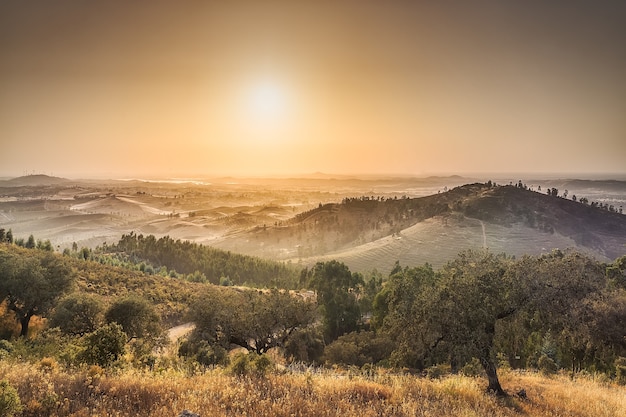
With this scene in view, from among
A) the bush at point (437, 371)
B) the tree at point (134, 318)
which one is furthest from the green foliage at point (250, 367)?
the tree at point (134, 318)

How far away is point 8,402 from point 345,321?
5001 cm

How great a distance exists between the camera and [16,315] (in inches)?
1237

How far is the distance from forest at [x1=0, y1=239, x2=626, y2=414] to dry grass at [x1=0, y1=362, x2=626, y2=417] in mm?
1840

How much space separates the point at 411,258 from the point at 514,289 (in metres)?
162

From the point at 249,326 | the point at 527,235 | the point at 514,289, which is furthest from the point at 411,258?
the point at 514,289

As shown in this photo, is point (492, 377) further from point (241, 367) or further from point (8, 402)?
point (8, 402)

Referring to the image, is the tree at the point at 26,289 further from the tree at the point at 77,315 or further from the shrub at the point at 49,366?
the shrub at the point at 49,366

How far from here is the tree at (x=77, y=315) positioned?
86.3 ft

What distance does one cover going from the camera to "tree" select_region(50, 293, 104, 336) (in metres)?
26.3

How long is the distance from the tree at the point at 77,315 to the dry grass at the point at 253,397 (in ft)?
60.8

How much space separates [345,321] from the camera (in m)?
53.7

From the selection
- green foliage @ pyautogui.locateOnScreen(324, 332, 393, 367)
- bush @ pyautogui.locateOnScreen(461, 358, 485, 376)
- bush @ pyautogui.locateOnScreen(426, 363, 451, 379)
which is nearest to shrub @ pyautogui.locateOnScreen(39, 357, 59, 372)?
bush @ pyautogui.locateOnScreen(461, 358, 485, 376)

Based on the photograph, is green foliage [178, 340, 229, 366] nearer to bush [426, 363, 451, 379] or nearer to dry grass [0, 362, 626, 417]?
bush [426, 363, 451, 379]

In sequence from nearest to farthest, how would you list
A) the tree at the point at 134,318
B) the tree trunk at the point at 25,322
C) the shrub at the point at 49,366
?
the shrub at the point at 49,366, the tree at the point at 134,318, the tree trunk at the point at 25,322
